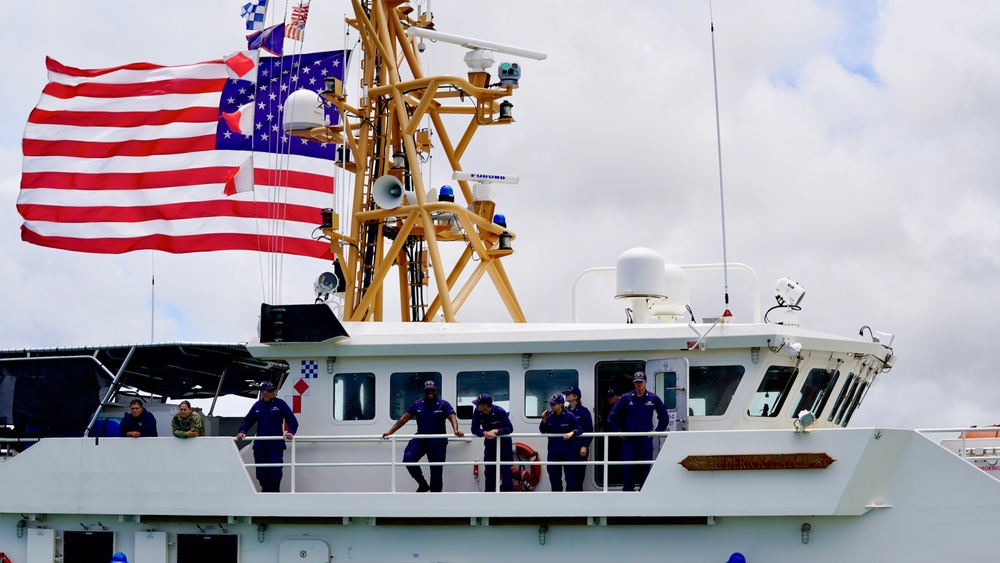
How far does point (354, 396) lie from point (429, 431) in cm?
153

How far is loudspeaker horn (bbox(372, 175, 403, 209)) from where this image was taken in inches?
803

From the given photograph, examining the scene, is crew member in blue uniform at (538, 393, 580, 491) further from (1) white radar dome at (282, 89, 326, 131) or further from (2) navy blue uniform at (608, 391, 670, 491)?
(1) white radar dome at (282, 89, 326, 131)

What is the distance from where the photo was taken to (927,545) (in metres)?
14.9

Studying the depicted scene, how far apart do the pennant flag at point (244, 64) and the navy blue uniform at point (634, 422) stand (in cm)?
1010

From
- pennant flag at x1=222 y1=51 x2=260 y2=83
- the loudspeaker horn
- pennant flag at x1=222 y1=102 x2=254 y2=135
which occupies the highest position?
pennant flag at x1=222 y1=51 x2=260 y2=83

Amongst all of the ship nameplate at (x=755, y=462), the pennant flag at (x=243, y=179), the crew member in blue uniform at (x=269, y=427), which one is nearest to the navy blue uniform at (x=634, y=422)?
the ship nameplate at (x=755, y=462)

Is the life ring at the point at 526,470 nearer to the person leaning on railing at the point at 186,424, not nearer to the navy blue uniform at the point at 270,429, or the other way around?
the navy blue uniform at the point at 270,429

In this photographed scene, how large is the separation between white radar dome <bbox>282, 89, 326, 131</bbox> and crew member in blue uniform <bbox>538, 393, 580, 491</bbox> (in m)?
7.35

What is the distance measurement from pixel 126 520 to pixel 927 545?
34.2 ft

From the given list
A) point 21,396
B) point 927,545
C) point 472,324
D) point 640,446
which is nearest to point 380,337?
point 472,324

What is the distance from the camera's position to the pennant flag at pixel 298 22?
21.6 m

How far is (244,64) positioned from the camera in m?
22.5

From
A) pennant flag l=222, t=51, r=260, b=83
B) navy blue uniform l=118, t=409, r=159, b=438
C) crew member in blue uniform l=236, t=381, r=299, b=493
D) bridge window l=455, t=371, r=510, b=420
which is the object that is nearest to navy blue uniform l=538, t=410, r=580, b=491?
bridge window l=455, t=371, r=510, b=420

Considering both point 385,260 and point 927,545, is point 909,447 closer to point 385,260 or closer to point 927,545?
point 927,545
